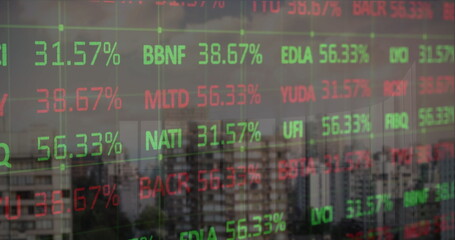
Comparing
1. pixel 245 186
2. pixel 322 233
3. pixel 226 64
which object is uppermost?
pixel 226 64

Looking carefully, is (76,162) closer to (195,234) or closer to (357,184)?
(195,234)

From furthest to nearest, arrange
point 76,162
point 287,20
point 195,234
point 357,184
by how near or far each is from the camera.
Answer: point 357,184 < point 287,20 < point 195,234 < point 76,162

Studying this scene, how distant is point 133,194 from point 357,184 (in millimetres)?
841

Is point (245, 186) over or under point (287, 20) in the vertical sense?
under

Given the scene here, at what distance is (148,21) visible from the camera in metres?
2.14

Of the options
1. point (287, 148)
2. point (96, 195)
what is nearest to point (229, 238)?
point (287, 148)

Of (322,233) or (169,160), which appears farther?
(322,233)

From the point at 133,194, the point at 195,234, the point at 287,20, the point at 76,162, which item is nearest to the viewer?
the point at 76,162
